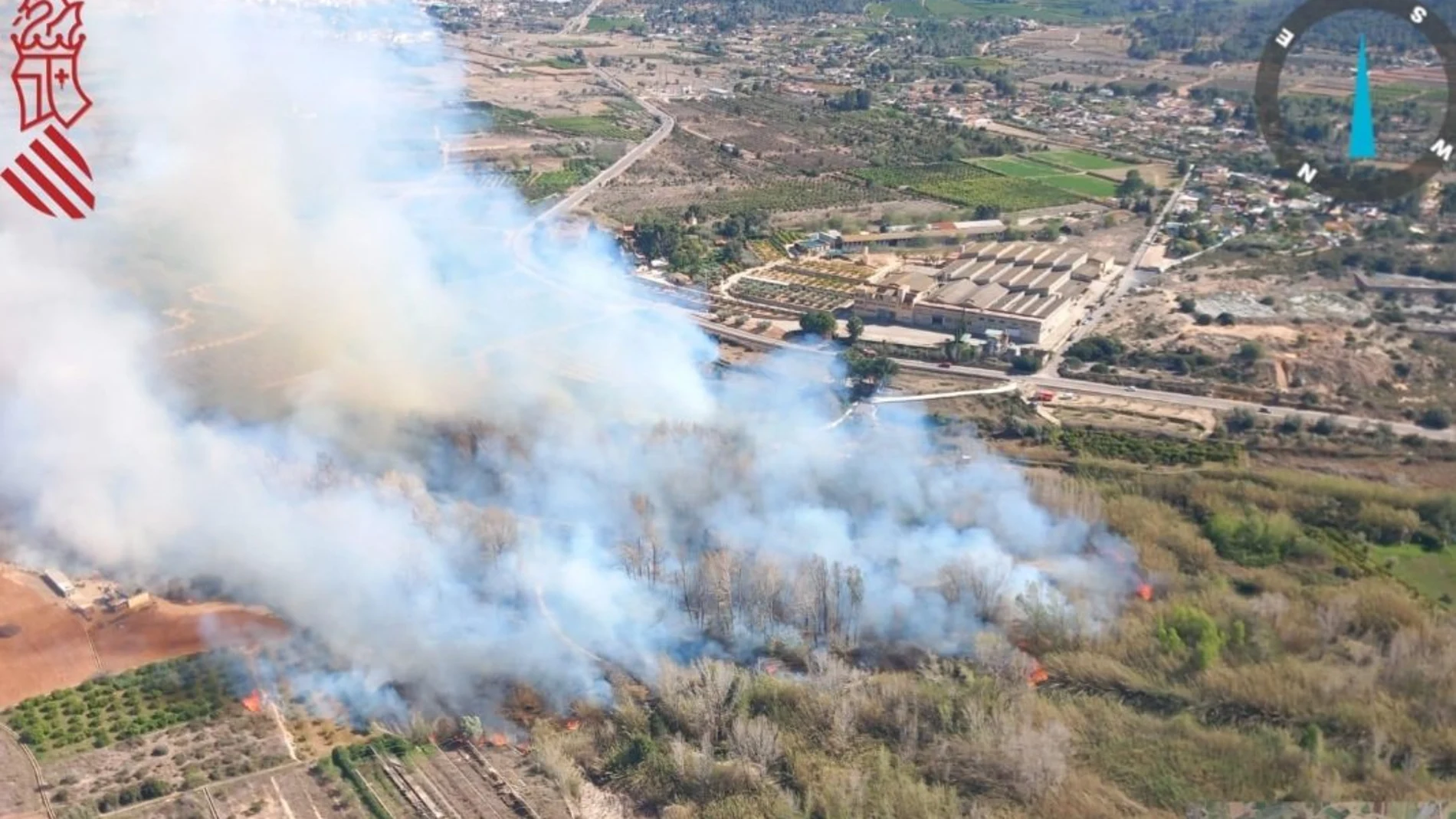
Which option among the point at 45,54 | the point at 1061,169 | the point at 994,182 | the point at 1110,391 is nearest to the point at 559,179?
the point at 994,182

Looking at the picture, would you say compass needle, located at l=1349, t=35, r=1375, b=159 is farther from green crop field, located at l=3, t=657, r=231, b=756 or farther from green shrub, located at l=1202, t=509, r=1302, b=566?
green crop field, located at l=3, t=657, r=231, b=756

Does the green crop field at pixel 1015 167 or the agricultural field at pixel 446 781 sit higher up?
the green crop field at pixel 1015 167

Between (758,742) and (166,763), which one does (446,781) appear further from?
(758,742)

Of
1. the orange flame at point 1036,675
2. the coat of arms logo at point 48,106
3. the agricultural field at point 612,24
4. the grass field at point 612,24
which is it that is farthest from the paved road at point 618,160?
the orange flame at point 1036,675

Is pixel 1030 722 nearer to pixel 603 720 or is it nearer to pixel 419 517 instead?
pixel 603 720

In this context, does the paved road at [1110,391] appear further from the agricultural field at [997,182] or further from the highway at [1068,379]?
the agricultural field at [997,182]

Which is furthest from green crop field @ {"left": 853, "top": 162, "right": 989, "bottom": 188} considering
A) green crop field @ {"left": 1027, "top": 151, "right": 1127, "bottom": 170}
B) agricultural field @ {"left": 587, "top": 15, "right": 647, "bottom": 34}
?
agricultural field @ {"left": 587, "top": 15, "right": 647, "bottom": 34}
